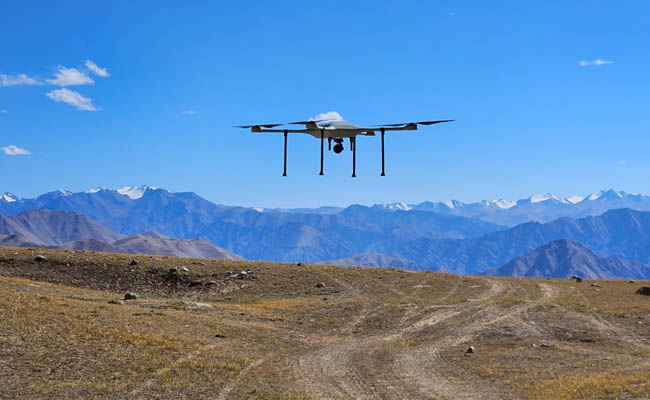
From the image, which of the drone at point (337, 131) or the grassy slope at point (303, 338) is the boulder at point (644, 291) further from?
the drone at point (337, 131)

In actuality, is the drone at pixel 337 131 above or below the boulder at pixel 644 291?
above

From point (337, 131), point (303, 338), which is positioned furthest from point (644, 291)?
point (337, 131)

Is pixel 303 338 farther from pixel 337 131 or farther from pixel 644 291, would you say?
pixel 644 291

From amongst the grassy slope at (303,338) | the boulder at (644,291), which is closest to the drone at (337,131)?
the grassy slope at (303,338)

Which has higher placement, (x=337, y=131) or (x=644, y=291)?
(x=337, y=131)

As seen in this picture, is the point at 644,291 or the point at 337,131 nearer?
the point at 337,131

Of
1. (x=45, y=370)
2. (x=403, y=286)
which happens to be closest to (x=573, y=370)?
(x=45, y=370)

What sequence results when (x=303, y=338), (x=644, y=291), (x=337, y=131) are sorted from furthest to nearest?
(x=644, y=291)
(x=303, y=338)
(x=337, y=131)

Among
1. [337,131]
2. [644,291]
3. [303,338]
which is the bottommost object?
[303,338]
